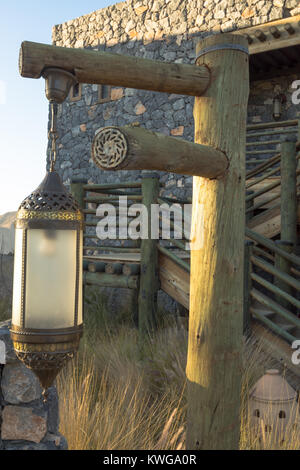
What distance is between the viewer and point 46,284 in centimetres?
173

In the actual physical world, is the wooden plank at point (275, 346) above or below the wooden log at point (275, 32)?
below

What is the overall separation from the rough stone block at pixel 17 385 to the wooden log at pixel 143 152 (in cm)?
144

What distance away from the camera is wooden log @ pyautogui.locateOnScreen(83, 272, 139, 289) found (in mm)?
6254

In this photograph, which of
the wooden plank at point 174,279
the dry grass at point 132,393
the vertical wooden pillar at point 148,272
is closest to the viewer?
the dry grass at point 132,393

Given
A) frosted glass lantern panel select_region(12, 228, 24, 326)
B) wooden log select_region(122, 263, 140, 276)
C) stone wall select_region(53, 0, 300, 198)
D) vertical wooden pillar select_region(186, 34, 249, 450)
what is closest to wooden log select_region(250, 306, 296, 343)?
wooden log select_region(122, 263, 140, 276)

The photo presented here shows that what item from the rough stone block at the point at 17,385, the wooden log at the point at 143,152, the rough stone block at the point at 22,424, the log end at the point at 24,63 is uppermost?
the log end at the point at 24,63

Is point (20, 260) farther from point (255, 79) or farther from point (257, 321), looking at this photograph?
point (255, 79)

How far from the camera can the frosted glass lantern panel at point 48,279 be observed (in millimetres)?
1732

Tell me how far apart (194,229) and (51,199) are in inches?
36.1

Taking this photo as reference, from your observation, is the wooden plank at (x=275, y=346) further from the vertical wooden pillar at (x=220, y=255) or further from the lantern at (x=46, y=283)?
the lantern at (x=46, y=283)

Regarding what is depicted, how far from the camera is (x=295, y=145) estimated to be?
6.54 m

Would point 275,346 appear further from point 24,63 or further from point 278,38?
point 278,38

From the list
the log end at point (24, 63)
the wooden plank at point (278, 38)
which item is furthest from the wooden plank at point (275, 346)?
the wooden plank at point (278, 38)

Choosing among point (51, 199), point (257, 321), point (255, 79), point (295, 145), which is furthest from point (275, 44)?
point (51, 199)
